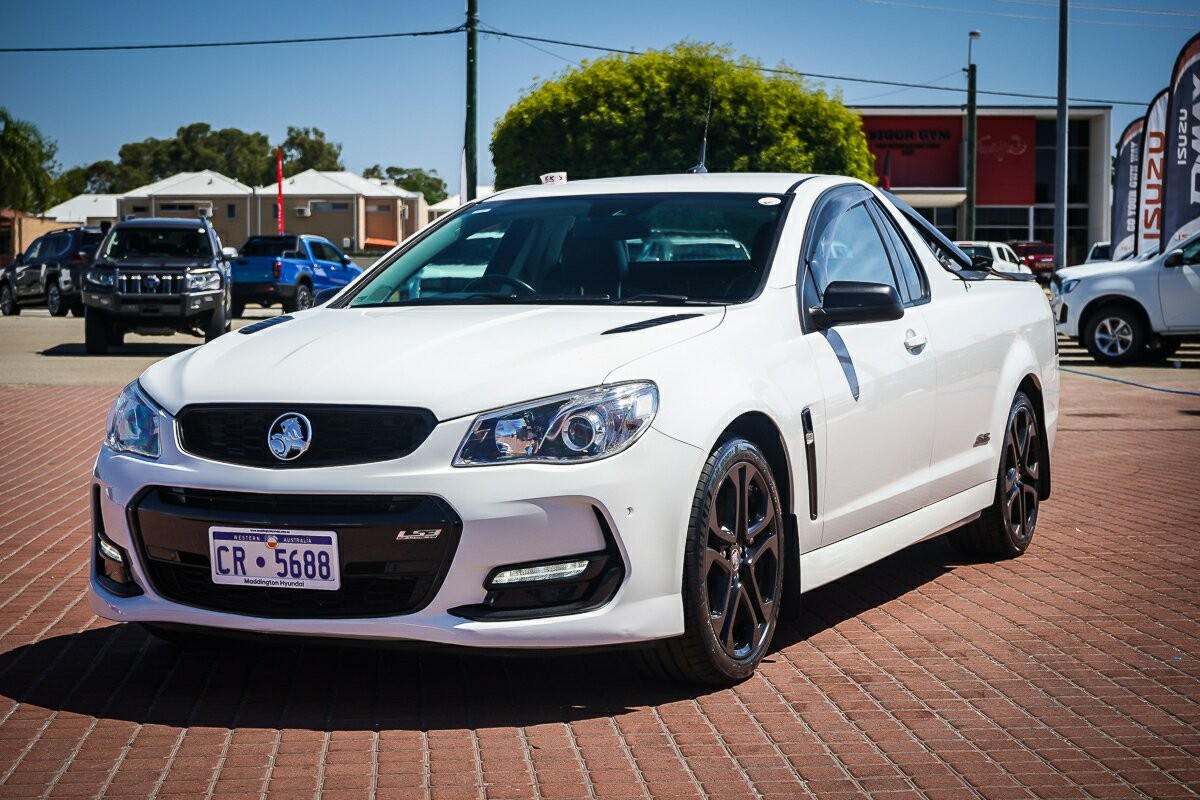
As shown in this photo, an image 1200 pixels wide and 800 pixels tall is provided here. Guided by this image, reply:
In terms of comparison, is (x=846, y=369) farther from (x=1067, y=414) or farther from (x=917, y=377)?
(x=1067, y=414)

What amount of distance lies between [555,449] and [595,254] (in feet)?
5.32

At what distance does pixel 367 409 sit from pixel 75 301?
32.8m

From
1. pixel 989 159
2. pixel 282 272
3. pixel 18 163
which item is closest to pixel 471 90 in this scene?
pixel 282 272

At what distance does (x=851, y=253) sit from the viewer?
20.1 feet

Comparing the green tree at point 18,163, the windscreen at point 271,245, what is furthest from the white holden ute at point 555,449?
the green tree at point 18,163

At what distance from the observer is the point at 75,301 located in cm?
3522

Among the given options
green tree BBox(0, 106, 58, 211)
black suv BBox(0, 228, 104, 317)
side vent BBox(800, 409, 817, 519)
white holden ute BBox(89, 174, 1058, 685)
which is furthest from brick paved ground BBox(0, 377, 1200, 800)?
green tree BBox(0, 106, 58, 211)

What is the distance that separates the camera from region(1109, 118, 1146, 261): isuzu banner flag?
32500mm

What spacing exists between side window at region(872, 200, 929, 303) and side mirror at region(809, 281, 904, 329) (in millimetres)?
977

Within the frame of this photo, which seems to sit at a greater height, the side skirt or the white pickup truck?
the white pickup truck

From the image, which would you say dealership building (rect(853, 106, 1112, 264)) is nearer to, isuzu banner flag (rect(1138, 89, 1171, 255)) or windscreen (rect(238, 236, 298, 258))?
windscreen (rect(238, 236, 298, 258))

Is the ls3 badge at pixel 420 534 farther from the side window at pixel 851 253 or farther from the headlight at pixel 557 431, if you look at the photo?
the side window at pixel 851 253

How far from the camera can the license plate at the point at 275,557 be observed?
4.43 meters

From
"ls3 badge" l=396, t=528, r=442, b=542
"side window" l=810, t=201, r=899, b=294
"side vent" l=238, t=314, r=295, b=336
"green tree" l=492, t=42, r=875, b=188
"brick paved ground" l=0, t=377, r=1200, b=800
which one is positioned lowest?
"brick paved ground" l=0, t=377, r=1200, b=800
